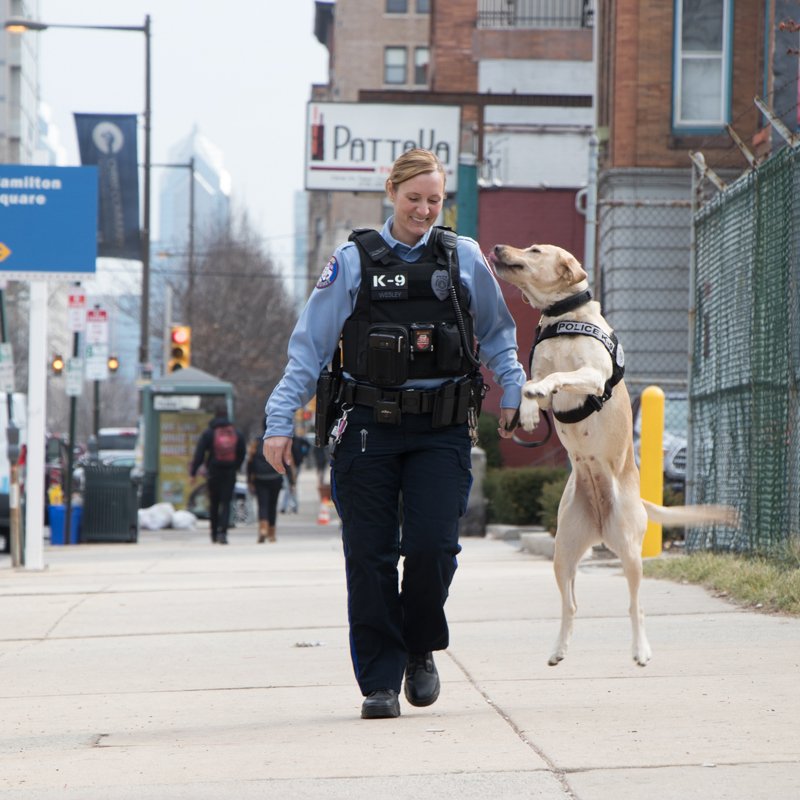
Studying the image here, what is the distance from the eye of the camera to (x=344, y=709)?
584cm

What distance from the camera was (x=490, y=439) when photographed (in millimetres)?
22984

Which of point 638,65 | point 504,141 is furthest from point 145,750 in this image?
point 504,141

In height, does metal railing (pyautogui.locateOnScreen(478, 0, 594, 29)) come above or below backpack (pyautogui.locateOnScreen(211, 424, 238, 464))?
above

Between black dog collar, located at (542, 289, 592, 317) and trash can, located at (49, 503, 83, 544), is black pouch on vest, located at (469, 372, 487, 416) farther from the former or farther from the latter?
trash can, located at (49, 503, 83, 544)

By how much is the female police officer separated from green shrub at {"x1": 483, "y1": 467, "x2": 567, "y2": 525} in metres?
12.1

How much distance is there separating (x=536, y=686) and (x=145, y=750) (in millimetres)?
1768

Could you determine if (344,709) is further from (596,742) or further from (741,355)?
(741,355)

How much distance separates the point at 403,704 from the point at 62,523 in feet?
51.4

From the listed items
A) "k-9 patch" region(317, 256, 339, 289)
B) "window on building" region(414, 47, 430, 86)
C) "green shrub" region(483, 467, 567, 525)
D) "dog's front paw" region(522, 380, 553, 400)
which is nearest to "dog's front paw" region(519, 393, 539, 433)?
"dog's front paw" region(522, 380, 553, 400)

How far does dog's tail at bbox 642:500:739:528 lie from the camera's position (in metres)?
6.33

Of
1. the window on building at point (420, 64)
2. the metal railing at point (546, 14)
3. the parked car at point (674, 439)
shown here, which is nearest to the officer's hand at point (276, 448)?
the parked car at point (674, 439)

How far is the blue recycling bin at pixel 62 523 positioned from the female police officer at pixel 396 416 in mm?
15777

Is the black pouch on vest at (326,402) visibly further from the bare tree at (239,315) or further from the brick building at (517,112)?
the bare tree at (239,315)

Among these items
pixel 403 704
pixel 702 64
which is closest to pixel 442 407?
pixel 403 704
